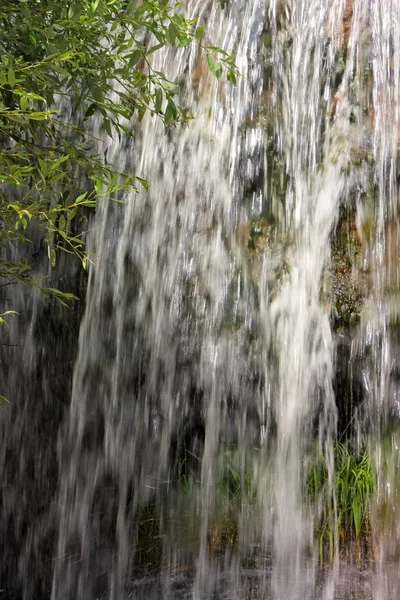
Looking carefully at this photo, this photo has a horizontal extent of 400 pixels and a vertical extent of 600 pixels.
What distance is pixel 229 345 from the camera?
157 inches

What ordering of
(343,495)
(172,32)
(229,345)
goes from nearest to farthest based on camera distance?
1. (172,32)
2. (343,495)
3. (229,345)

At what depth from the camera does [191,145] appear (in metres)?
4.19

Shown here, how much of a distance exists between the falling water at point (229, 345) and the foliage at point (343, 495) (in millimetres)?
28

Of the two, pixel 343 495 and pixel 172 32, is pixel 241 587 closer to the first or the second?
pixel 343 495

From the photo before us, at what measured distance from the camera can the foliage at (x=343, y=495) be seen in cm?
362

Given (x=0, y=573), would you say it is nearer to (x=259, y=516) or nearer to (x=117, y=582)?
(x=117, y=582)

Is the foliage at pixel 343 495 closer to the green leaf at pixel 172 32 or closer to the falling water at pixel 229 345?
the falling water at pixel 229 345

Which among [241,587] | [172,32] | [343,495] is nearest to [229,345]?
[343,495]

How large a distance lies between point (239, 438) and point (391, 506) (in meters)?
0.85

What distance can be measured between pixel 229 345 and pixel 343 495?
0.95 meters

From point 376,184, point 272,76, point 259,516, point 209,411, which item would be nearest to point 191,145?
point 272,76

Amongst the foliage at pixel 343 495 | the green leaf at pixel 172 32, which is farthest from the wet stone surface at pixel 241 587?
the green leaf at pixel 172 32

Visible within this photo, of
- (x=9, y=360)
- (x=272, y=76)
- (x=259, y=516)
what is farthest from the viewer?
(x=9, y=360)

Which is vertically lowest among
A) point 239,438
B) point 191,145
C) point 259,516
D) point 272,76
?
point 259,516
